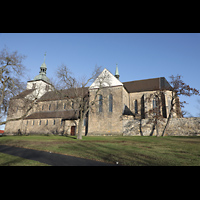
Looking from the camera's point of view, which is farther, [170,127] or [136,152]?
[170,127]

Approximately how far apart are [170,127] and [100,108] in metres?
14.1

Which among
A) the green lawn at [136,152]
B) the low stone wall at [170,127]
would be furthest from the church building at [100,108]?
the green lawn at [136,152]

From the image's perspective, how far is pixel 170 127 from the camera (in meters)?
25.6

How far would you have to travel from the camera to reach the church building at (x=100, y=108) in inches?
1156

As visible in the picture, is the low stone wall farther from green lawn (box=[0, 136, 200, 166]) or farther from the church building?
green lawn (box=[0, 136, 200, 166])

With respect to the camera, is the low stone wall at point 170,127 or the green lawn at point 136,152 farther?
the low stone wall at point 170,127

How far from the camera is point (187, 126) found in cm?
2430

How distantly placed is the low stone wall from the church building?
5.09 feet

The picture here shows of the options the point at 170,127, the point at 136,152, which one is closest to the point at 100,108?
the point at 170,127

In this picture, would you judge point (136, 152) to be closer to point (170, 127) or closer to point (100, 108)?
point (170, 127)

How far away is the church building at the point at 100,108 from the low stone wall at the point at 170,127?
1552 mm

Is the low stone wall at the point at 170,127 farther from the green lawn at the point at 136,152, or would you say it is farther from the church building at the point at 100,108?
the green lawn at the point at 136,152
